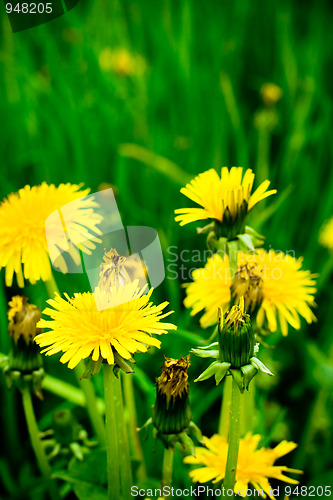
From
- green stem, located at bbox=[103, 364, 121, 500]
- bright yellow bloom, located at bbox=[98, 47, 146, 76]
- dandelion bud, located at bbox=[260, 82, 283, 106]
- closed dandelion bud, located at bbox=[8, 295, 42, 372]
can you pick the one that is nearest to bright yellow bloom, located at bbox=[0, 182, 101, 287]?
closed dandelion bud, located at bbox=[8, 295, 42, 372]

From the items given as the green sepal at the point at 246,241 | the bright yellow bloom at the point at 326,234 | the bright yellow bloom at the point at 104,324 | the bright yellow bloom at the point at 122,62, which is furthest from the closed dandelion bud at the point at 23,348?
the bright yellow bloom at the point at 122,62

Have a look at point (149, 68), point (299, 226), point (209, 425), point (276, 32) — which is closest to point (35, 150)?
point (149, 68)

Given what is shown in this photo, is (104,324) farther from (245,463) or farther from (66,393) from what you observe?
(66,393)

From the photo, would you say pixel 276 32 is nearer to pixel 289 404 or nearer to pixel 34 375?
pixel 289 404

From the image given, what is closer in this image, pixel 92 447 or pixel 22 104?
pixel 92 447

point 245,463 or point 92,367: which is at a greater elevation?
point 92,367

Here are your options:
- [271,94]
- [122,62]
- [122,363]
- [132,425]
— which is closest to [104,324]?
[122,363]

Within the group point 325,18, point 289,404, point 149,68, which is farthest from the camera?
point 325,18
